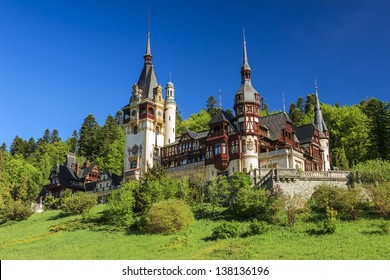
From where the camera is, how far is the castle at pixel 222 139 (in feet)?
196

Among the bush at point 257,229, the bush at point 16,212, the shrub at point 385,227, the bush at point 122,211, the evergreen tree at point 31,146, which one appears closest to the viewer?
the shrub at point 385,227

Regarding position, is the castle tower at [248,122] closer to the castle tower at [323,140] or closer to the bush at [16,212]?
the castle tower at [323,140]

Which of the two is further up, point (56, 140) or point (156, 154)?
point (56, 140)

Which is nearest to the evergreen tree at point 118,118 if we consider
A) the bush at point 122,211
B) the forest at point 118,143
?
the forest at point 118,143

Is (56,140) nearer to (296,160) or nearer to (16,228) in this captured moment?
(16,228)

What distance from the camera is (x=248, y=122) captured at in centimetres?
6019

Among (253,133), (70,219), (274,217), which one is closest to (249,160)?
(253,133)

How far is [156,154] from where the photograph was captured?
236 feet

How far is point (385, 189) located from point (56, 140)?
96.3m

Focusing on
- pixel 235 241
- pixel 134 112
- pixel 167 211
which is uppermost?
pixel 134 112

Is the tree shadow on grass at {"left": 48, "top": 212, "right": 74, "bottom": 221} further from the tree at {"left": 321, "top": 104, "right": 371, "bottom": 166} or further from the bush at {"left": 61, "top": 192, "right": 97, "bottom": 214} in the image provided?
the tree at {"left": 321, "top": 104, "right": 371, "bottom": 166}

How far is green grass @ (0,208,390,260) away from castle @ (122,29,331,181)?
13.5 m

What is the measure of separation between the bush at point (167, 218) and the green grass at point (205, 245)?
0.87m

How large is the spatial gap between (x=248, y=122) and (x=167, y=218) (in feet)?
71.7
